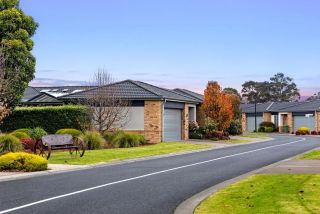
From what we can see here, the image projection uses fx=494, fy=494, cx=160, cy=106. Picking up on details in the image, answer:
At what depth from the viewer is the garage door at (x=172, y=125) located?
1507 inches

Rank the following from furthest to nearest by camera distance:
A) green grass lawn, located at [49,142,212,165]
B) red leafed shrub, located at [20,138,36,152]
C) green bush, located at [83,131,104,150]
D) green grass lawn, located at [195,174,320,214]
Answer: green bush, located at [83,131,104,150]
red leafed shrub, located at [20,138,36,152]
green grass lawn, located at [49,142,212,165]
green grass lawn, located at [195,174,320,214]

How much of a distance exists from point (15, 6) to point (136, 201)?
27.4 metres

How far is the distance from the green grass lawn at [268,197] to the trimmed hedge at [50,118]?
2165 cm

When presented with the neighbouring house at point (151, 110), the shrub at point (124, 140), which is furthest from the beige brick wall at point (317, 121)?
the shrub at point (124, 140)

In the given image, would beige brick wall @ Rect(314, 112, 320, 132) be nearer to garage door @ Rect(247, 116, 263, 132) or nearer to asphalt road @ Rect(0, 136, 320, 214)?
garage door @ Rect(247, 116, 263, 132)

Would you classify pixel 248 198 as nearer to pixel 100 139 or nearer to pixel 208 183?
pixel 208 183

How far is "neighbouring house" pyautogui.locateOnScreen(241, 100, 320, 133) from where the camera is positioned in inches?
2630

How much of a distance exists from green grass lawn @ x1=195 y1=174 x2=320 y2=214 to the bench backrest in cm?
1077

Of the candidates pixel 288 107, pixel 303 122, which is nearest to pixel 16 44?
pixel 303 122

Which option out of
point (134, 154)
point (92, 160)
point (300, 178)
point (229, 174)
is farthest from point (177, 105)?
point (300, 178)

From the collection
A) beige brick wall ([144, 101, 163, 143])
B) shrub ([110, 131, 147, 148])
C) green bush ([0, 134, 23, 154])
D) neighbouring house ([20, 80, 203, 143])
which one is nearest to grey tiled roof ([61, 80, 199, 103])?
neighbouring house ([20, 80, 203, 143])

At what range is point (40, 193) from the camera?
1202cm

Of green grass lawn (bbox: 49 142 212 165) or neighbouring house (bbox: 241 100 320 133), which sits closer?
green grass lawn (bbox: 49 142 212 165)

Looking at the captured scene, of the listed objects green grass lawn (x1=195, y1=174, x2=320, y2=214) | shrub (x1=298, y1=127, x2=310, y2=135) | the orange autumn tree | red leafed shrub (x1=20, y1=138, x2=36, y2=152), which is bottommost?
green grass lawn (x1=195, y1=174, x2=320, y2=214)
